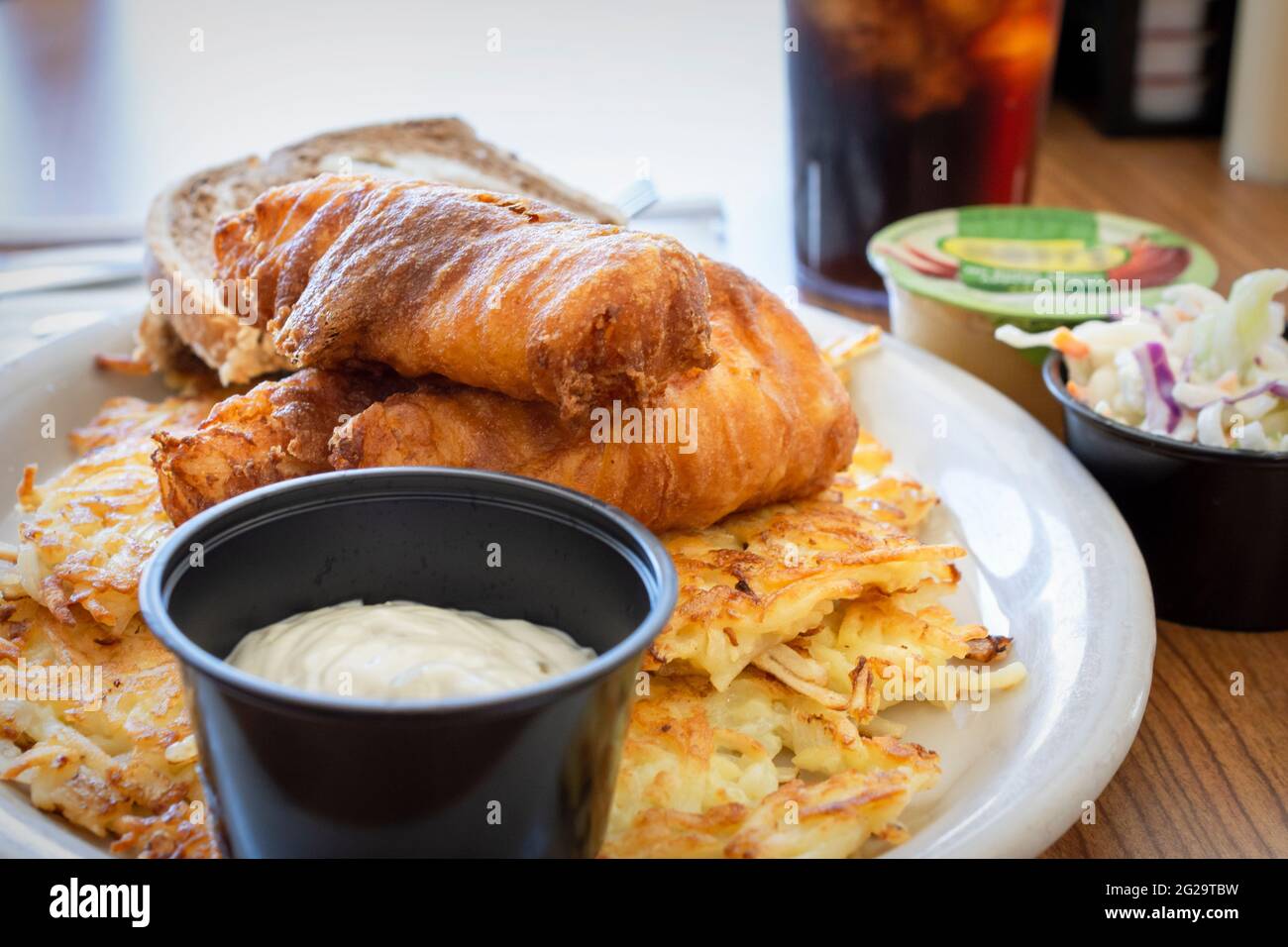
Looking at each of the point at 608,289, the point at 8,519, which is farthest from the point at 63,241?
the point at 608,289

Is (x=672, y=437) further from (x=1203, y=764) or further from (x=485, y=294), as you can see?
(x=1203, y=764)

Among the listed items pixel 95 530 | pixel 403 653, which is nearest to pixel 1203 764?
pixel 403 653

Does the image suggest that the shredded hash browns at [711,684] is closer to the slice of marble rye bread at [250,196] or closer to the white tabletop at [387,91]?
A: the slice of marble rye bread at [250,196]

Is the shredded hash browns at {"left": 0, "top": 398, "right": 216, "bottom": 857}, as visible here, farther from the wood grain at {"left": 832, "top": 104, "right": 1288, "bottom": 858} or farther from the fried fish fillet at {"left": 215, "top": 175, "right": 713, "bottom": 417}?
the wood grain at {"left": 832, "top": 104, "right": 1288, "bottom": 858}

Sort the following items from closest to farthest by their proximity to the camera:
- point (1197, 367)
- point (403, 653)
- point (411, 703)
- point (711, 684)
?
point (411, 703) → point (403, 653) → point (711, 684) → point (1197, 367)

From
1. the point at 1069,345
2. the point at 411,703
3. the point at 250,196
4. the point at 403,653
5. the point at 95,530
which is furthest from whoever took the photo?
the point at 250,196

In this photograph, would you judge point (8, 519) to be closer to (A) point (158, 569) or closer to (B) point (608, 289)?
(A) point (158, 569)

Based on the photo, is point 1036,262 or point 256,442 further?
point 1036,262
